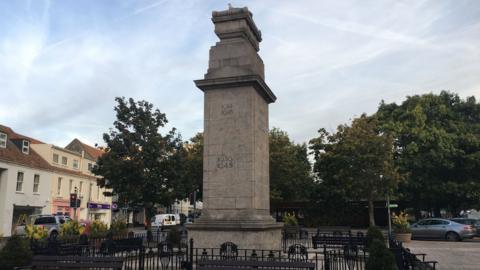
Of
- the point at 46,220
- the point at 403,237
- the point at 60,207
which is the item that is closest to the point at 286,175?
the point at 403,237

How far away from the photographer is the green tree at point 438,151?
38438 millimetres

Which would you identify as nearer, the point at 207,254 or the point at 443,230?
the point at 207,254

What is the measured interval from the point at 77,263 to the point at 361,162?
1172 inches

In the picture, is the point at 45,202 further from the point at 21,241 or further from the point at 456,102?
the point at 456,102

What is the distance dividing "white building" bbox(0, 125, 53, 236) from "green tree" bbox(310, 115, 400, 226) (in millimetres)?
29212

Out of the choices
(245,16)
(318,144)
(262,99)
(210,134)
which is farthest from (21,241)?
(318,144)

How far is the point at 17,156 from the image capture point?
42281 mm

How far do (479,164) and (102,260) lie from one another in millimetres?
37515

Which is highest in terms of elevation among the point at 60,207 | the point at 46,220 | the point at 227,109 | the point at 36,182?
the point at 227,109

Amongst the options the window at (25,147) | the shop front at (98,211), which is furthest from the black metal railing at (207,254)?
the shop front at (98,211)

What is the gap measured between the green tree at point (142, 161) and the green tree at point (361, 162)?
52.9 feet

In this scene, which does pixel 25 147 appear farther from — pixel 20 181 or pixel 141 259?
pixel 141 259

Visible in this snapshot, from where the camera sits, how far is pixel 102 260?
970cm

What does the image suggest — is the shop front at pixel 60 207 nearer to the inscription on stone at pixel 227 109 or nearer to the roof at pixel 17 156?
the roof at pixel 17 156
